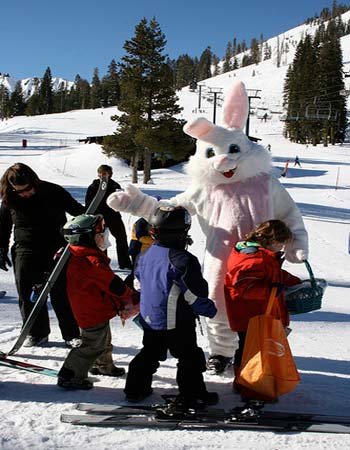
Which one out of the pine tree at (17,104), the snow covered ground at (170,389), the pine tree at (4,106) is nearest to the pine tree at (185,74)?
the pine tree at (17,104)

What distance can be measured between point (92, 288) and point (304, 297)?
1.50m

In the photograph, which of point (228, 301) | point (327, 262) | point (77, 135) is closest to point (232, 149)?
point (228, 301)

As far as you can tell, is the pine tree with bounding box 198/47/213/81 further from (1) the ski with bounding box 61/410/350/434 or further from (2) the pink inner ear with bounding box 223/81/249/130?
(1) the ski with bounding box 61/410/350/434

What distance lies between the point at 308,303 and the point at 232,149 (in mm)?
1365

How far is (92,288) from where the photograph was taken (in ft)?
10.7

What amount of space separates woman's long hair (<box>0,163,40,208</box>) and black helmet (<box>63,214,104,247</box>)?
91 centimetres

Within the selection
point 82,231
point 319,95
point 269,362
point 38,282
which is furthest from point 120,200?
point 319,95

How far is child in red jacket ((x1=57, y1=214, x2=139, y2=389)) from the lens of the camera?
3.23 m

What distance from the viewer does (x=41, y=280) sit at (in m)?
4.21

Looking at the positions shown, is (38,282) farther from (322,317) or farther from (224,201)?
(322,317)

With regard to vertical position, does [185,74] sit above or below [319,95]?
above

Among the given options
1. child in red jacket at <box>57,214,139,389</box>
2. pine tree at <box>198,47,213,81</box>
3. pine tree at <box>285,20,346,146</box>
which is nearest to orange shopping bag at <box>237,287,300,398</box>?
child in red jacket at <box>57,214,139,389</box>

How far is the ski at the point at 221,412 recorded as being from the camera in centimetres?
286

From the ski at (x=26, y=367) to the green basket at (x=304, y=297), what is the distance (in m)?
1.83
